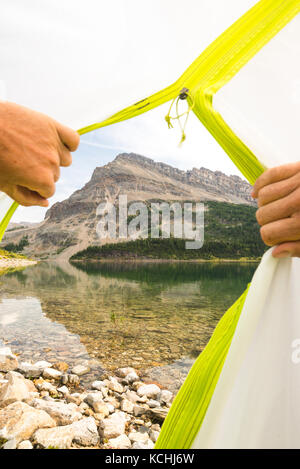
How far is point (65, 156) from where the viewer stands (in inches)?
48.0

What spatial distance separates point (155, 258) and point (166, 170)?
9559 centimetres

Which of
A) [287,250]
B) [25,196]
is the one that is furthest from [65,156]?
[287,250]

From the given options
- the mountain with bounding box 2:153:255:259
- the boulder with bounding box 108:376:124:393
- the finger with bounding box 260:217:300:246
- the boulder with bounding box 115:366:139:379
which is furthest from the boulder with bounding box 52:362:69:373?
the mountain with bounding box 2:153:255:259

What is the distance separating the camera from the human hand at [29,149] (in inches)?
40.8

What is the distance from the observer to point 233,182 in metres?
160

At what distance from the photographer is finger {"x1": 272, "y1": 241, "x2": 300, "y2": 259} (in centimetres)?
117

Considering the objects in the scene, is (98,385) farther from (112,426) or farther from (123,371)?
(112,426)

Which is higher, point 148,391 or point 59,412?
point 59,412

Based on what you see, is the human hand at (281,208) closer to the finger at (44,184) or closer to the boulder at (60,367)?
the finger at (44,184)

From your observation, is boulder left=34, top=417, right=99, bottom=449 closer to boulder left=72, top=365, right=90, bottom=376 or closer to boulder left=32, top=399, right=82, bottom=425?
boulder left=32, top=399, right=82, bottom=425

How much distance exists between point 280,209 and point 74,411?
3215 millimetres

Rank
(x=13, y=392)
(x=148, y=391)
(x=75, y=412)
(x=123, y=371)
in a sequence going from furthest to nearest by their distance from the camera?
(x=123, y=371) < (x=148, y=391) < (x=13, y=392) < (x=75, y=412)

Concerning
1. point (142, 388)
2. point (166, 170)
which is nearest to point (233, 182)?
point (166, 170)

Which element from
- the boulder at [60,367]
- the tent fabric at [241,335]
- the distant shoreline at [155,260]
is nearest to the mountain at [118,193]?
the distant shoreline at [155,260]
